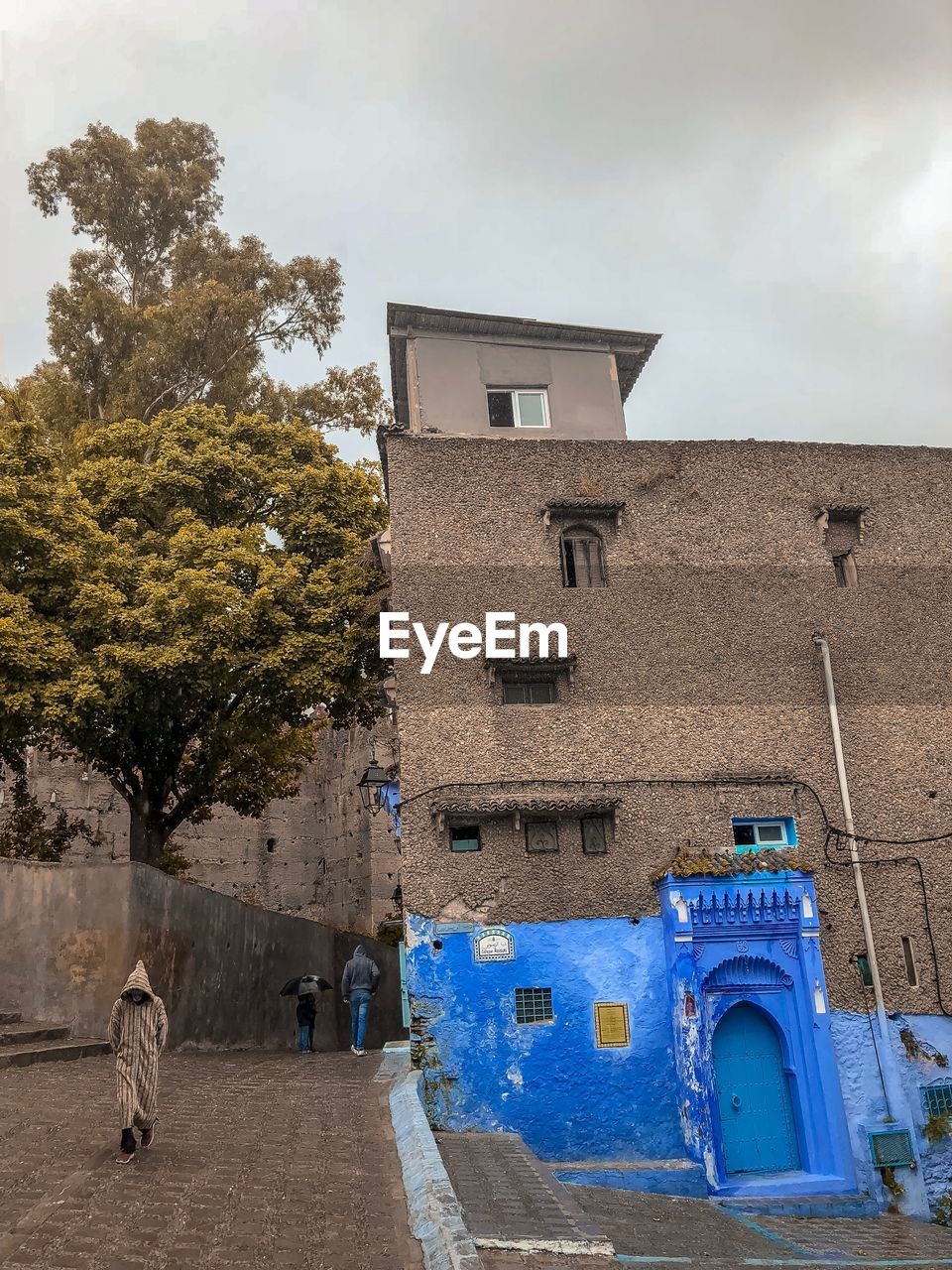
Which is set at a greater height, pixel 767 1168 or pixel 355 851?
pixel 355 851

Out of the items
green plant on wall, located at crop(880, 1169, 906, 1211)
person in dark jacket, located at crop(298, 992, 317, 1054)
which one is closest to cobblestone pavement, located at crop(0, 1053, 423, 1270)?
person in dark jacket, located at crop(298, 992, 317, 1054)

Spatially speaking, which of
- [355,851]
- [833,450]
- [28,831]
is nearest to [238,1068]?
[28,831]

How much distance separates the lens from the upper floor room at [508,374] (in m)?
19.7

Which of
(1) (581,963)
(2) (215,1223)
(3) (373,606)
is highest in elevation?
(3) (373,606)

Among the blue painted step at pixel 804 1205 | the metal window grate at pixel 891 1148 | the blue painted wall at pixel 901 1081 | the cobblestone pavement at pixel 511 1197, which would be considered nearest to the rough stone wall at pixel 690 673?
the blue painted wall at pixel 901 1081

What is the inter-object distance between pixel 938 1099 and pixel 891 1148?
121cm

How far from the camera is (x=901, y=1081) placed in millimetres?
15594

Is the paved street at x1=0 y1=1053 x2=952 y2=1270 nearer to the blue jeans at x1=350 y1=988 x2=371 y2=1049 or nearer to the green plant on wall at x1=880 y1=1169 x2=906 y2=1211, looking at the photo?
the green plant on wall at x1=880 y1=1169 x2=906 y2=1211

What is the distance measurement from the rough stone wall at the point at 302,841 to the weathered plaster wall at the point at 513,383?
11190 mm

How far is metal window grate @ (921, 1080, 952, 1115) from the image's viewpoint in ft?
51.6

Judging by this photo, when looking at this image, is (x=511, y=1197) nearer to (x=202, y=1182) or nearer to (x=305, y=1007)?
(x=202, y=1182)

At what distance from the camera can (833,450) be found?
19.4 m

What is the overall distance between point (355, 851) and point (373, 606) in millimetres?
13237

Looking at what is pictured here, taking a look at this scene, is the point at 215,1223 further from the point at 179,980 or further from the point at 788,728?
the point at 788,728
